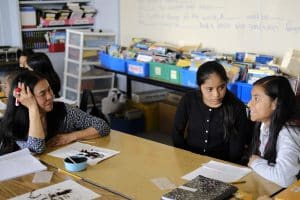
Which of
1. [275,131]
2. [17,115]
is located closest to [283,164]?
[275,131]

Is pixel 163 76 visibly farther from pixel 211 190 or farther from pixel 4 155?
pixel 211 190

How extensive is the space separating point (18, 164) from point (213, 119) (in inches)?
46.0

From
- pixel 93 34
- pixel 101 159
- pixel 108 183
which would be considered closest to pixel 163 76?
pixel 93 34

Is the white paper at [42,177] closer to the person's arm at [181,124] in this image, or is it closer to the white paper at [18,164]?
the white paper at [18,164]

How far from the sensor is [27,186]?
1628 millimetres

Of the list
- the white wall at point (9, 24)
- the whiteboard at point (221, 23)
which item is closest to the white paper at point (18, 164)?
the whiteboard at point (221, 23)

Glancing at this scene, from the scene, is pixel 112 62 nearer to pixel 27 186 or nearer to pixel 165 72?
pixel 165 72

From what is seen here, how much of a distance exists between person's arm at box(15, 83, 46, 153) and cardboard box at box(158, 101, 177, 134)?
2.41m

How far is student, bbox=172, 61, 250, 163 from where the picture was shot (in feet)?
7.59

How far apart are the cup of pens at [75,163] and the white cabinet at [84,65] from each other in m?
2.90

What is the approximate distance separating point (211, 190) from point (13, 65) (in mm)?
3800

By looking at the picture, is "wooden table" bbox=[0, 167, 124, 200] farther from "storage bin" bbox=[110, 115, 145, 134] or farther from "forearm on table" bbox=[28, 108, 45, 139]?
"storage bin" bbox=[110, 115, 145, 134]

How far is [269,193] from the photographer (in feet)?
5.04

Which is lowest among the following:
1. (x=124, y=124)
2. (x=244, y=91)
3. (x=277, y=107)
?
(x=124, y=124)
